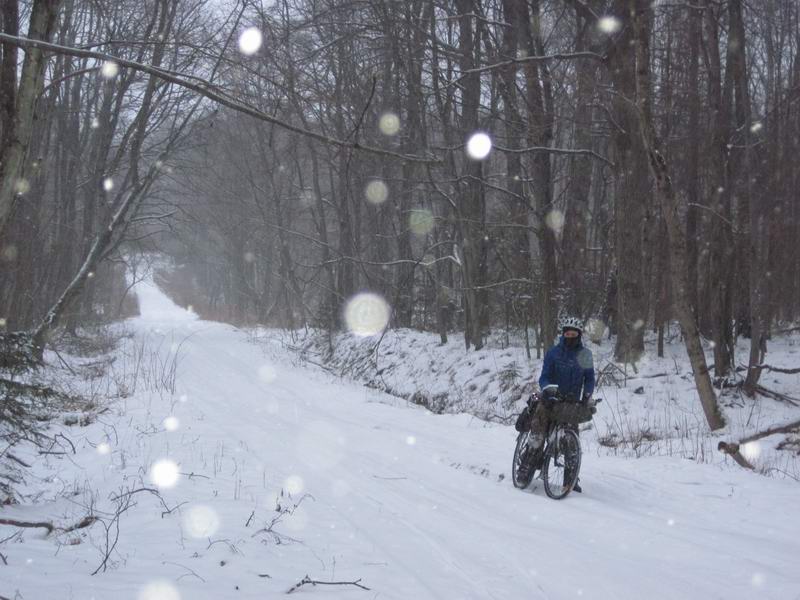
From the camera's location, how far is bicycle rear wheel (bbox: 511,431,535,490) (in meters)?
7.48

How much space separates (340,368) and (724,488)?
49.0 feet

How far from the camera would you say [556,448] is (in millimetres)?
7359

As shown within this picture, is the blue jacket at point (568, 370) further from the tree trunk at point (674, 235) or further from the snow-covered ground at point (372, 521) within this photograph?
the tree trunk at point (674, 235)

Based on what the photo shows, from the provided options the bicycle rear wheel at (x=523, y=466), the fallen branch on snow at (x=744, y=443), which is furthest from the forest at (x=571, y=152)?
the bicycle rear wheel at (x=523, y=466)

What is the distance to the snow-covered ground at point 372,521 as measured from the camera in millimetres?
4430

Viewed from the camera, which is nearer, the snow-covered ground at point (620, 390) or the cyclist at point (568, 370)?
the cyclist at point (568, 370)

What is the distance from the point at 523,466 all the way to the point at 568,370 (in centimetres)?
126

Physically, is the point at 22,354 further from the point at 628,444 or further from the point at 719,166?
the point at 719,166

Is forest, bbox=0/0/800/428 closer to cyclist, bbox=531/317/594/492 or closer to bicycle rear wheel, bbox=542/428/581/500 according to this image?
cyclist, bbox=531/317/594/492

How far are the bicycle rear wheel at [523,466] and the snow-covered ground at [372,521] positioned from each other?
0.13 metres

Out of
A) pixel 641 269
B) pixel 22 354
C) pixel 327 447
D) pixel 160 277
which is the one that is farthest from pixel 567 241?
pixel 160 277

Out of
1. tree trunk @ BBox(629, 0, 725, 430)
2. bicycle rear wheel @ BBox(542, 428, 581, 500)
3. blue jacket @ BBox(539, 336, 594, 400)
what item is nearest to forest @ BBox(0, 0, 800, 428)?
tree trunk @ BBox(629, 0, 725, 430)

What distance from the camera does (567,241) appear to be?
15.0 m

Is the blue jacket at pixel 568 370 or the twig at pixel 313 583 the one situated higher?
the blue jacket at pixel 568 370
